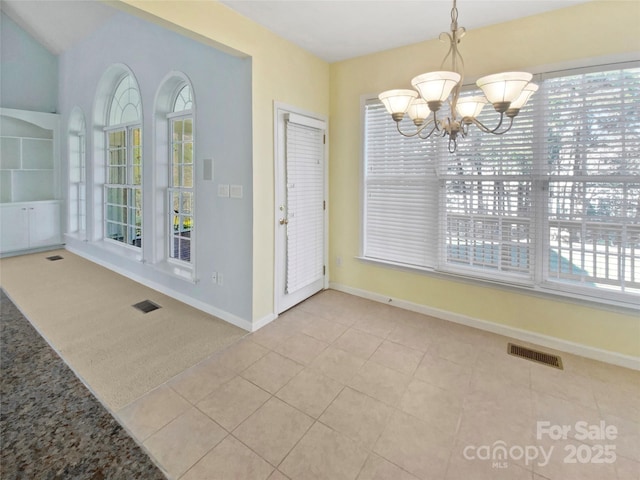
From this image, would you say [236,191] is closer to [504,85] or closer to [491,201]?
[504,85]

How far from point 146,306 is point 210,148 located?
6.11 ft

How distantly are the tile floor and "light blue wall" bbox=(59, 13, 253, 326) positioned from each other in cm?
82

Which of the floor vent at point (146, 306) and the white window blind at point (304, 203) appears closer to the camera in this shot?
the white window blind at point (304, 203)

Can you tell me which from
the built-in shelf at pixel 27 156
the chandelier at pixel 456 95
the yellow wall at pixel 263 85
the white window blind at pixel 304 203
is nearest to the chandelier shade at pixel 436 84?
the chandelier at pixel 456 95

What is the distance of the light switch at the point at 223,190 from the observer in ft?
9.91

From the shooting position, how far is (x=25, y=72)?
5.69m

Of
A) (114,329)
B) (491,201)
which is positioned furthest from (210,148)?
(491,201)

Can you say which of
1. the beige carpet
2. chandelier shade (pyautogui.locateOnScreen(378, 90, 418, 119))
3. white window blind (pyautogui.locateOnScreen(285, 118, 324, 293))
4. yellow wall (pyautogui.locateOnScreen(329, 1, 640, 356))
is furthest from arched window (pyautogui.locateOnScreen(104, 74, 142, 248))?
chandelier shade (pyautogui.locateOnScreen(378, 90, 418, 119))

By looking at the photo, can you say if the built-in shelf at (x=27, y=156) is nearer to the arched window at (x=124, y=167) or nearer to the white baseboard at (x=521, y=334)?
the arched window at (x=124, y=167)

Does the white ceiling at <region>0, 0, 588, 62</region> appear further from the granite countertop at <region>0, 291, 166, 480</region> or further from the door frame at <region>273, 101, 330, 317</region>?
the granite countertop at <region>0, 291, 166, 480</region>

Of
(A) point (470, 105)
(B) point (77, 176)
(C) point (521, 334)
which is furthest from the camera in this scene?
(B) point (77, 176)

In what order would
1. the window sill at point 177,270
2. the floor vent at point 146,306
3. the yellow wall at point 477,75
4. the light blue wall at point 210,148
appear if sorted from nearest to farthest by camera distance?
the yellow wall at point 477,75
the light blue wall at point 210,148
the floor vent at point 146,306
the window sill at point 177,270

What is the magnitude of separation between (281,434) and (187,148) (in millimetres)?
3172

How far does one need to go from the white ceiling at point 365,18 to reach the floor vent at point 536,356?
108 inches
